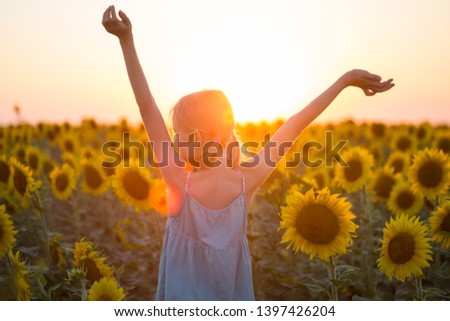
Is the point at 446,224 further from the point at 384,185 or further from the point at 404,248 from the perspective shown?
the point at 384,185

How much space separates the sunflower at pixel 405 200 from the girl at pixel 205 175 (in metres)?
2.89

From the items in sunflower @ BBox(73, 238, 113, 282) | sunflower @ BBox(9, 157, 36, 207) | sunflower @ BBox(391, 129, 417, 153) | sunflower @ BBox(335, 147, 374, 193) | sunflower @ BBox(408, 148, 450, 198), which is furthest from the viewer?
sunflower @ BBox(391, 129, 417, 153)

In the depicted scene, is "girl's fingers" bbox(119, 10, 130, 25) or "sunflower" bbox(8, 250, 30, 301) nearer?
"girl's fingers" bbox(119, 10, 130, 25)

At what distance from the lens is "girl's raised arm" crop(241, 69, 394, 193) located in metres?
2.87

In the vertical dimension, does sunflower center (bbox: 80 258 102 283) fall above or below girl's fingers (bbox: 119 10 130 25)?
below

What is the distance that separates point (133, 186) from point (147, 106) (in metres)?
2.91

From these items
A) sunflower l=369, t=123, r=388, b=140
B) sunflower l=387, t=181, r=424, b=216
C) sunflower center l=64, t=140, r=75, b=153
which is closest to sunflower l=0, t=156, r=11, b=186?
sunflower l=387, t=181, r=424, b=216

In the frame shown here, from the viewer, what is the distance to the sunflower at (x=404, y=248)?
3.37 metres

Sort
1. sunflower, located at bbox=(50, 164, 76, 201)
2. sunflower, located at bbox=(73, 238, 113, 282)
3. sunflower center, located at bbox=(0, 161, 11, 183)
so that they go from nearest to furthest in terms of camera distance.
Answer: sunflower, located at bbox=(73, 238, 113, 282) → sunflower center, located at bbox=(0, 161, 11, 183) → sunflower, located at bbox=(50, 164, 76, 201)

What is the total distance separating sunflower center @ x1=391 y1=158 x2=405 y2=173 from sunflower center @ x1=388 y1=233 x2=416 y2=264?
4012 mm

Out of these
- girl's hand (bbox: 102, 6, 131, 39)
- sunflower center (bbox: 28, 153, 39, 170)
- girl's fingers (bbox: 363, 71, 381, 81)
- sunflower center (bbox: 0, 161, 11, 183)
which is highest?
girl's hand (bbox: 102, 6, 131, 39)

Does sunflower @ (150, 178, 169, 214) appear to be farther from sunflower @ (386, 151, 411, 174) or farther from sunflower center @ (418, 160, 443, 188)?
sunflower @ (386, 151, 411, 174)
